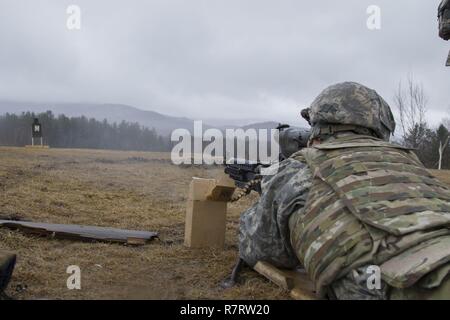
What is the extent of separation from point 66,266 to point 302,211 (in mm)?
2384

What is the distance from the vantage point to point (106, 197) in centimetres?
843

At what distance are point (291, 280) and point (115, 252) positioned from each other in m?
2.04

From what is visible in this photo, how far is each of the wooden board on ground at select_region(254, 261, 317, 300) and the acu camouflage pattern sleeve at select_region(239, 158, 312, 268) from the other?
0.19 ft

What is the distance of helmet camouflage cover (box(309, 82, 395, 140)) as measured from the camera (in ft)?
10.8

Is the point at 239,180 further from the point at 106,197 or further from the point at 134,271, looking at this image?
the point at 106,197

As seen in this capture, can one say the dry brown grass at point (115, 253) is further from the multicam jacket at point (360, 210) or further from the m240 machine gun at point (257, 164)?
the multicam jacket at point (360, 210)

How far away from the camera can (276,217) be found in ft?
10.9

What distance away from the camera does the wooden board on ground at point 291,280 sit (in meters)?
3.28

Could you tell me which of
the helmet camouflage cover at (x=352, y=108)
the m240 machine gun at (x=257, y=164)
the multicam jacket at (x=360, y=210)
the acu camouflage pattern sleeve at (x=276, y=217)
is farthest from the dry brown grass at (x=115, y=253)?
the helmet camouflage cover at (x=352, y=108)

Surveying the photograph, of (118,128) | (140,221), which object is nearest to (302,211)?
(140,221)

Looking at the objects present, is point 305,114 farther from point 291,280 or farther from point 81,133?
point 81,133

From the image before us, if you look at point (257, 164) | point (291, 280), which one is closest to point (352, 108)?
point (291, 280)

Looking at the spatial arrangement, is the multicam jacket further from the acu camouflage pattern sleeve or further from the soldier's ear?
the soldier's ear

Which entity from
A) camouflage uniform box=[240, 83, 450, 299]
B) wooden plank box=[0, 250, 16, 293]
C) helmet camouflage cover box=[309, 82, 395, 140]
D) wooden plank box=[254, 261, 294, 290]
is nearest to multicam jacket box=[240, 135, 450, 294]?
camouflage uniform box=[240, 83, 450, 299]
